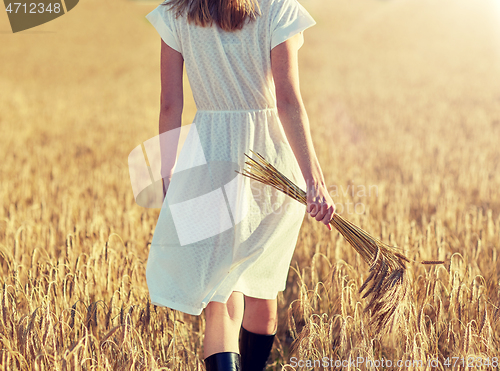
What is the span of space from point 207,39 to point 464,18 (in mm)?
22769

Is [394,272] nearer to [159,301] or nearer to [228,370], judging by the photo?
[228,370]

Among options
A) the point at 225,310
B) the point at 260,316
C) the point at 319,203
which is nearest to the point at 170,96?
the point at 319,203

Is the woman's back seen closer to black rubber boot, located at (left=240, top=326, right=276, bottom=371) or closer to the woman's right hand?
the woman's right hand

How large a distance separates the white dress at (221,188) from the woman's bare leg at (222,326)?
0.04 m

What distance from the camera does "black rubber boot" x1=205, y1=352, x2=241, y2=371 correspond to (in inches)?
58.1

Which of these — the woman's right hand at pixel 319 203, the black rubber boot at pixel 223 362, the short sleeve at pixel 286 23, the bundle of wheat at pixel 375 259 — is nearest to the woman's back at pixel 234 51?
the short sleeve at pixel 286 23

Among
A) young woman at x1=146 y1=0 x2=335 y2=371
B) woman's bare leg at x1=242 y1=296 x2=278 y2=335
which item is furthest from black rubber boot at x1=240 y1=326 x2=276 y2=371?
young woman at x1=146 y1=0 x2=335 y2=371

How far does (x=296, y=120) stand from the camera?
1.47 metres

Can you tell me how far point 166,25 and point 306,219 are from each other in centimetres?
202

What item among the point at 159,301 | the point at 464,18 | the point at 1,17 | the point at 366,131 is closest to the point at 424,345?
the point at 159,301

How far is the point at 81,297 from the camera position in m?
2.17

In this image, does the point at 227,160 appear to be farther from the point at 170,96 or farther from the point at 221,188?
the point at 170,96

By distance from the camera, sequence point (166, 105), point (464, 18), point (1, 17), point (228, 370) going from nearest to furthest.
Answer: point (228, 370) → point (166, 105) → point (1, 17) → point (464, 18)

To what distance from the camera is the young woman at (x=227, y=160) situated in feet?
4.81
